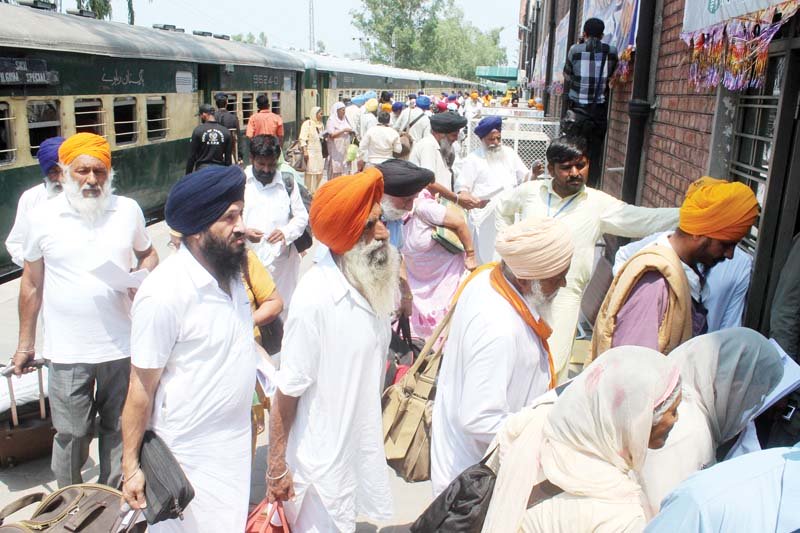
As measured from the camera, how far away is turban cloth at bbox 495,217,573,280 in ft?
7.56

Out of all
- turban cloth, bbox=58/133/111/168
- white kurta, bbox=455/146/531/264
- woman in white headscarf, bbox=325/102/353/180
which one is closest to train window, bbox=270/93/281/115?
woman in white headscarf, bbox=325/102/353/180

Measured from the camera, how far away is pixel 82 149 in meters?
3.38

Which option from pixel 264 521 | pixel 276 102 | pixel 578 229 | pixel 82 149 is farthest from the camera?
pixel 276 102

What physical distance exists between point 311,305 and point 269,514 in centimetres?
77

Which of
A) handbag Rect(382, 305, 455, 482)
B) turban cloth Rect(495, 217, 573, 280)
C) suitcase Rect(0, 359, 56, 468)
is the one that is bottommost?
suitcase Rect(0, 359, 56, 468)

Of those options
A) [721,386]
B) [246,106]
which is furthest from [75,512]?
[246,106]

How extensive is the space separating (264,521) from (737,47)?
2849 millimetres

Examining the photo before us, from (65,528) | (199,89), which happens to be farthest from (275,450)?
(199,89)

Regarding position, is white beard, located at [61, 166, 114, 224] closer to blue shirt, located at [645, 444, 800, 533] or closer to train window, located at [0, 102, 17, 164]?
blue shirt, located at [645, 444, 800, 533]

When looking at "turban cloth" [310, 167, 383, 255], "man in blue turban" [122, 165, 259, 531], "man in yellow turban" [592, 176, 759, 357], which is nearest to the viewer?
"man in blue turban" [122, 165, 259, 531]

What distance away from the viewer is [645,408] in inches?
68.7

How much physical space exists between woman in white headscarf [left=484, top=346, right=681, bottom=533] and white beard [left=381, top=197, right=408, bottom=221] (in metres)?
2.41

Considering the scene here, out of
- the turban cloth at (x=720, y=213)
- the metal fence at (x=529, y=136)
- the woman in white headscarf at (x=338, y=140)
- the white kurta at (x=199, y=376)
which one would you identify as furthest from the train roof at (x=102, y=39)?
the turban cloth at (x=720, y=213)

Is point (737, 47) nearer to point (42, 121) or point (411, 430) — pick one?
point (411, 430)
